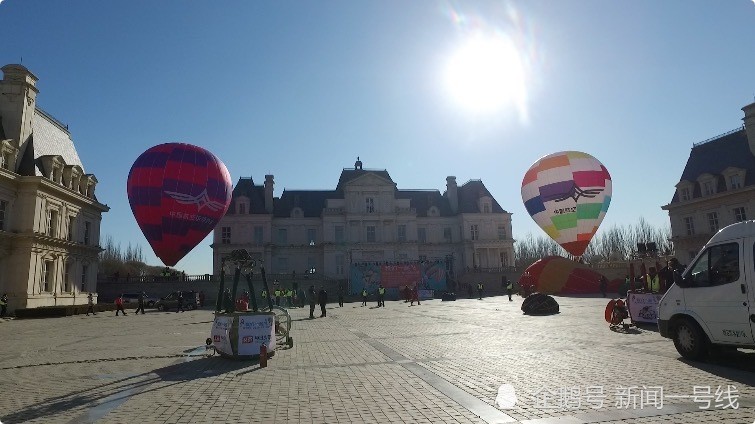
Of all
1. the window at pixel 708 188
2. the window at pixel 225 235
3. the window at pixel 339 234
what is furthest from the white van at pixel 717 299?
the window at pixel 225 235

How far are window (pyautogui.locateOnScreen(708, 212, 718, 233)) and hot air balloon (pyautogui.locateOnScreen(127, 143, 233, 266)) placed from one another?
4622 cm

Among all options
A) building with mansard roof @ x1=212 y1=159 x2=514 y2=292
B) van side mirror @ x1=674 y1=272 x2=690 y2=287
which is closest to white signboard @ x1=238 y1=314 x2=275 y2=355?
van side mirror @ x1=674 y1=272 x2=690 y2=287

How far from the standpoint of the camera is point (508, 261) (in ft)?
197

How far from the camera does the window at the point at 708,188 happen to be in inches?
1694

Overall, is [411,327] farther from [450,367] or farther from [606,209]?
[606,209]

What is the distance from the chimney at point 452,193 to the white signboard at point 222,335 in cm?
5377

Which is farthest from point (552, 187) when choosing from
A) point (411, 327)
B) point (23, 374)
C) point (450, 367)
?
point (23, 374)

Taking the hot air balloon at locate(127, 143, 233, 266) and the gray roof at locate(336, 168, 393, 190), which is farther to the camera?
the gray roof at locate(336, 168, 393, 190)

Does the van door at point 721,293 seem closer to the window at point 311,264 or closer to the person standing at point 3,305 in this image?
the person standing at point 3,305

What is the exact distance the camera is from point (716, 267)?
340 inches

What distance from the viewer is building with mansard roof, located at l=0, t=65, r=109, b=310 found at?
31.3 m

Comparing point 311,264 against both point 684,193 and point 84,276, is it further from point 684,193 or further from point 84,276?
point 684,193

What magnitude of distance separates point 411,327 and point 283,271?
1647 inches

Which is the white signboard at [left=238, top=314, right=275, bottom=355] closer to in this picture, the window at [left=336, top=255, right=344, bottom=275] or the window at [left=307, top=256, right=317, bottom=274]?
the window at [left=336, top=255, right=344, bottom=275]
